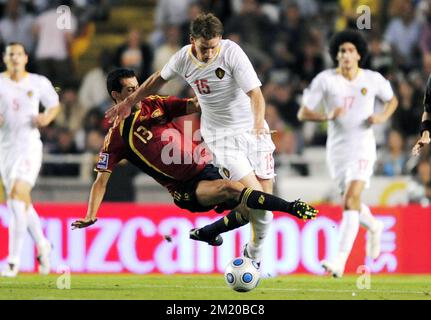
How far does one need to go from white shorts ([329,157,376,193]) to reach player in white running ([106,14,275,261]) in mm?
2535

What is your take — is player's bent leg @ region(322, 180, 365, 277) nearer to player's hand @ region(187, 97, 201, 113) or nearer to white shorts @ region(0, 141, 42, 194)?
player's hand @ region(187, 97, 201, 113)

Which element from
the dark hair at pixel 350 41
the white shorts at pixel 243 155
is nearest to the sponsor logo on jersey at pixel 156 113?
the white shorts at pixel 243 155

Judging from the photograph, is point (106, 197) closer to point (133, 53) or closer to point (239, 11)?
point (133, 53)

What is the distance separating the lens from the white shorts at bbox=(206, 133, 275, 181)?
43.3 ft

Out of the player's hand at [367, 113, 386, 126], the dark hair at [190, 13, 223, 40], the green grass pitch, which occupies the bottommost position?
the green grass pitch

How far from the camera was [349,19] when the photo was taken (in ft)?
68.1

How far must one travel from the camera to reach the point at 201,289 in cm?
1385

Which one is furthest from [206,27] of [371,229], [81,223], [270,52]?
[270,52]

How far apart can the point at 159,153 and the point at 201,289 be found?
4.98 ft

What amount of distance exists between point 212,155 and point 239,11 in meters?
8.80

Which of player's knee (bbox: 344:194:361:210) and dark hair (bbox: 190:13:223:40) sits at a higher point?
dark hair (bbox: 190:13:223:40)

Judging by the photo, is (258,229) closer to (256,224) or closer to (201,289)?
(256,224)

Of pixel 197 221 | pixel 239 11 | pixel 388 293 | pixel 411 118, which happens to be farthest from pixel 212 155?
pixel 239 11

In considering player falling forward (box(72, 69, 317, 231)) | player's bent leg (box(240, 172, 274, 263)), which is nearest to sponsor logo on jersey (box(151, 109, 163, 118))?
player falling forward (box(72, 69, 317, 231))
